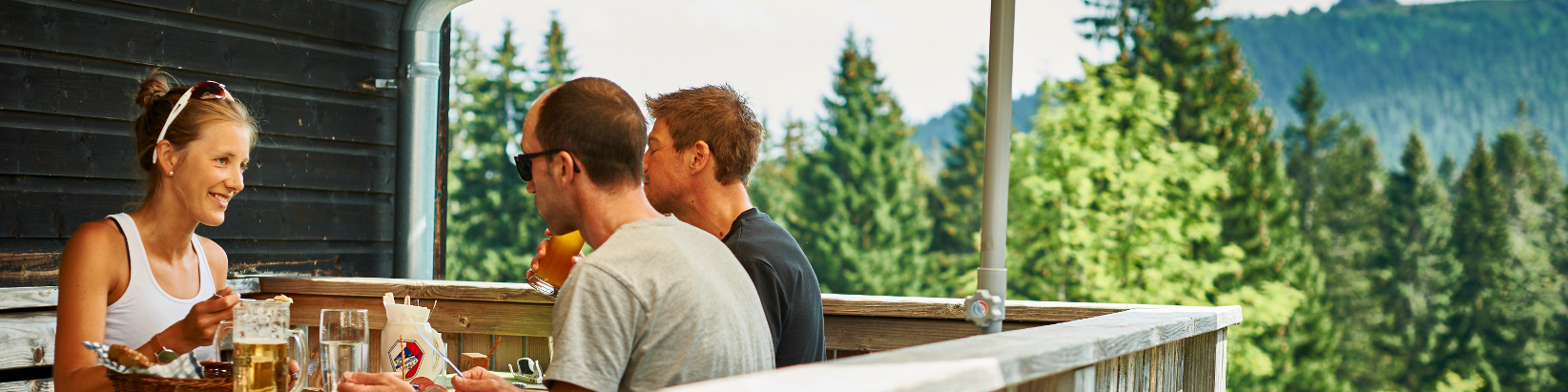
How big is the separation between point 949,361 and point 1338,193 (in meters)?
26.0

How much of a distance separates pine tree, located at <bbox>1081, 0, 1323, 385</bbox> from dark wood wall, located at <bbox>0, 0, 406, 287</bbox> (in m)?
17.5

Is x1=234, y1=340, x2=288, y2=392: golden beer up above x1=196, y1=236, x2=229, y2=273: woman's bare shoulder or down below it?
below

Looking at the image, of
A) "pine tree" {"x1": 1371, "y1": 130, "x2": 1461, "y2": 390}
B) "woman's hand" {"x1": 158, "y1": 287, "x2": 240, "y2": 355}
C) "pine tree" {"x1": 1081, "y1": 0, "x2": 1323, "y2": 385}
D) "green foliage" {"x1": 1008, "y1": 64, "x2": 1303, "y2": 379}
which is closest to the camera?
"woman's hand" {"x1": 158, "y1": 287, "x2": 240, "y2": 355}

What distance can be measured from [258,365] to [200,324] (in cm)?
30

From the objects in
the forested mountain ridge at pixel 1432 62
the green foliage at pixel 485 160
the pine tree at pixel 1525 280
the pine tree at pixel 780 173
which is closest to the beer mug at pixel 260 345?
the green foliage at pixel 485 160

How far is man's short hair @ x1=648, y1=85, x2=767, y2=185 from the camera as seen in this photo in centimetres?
225

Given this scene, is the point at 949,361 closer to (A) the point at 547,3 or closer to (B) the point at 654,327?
(B) the point at 654,327

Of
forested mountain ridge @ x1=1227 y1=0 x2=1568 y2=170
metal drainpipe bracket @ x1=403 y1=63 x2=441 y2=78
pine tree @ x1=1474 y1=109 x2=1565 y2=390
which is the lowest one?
pine tree @ x1=1474 y1=109 x2=1565 y2=390

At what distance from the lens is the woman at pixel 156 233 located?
1993mm

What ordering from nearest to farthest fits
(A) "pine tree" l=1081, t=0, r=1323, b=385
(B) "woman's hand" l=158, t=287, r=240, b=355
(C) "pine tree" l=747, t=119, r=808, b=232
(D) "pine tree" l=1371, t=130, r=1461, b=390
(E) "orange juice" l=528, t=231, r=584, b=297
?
(B) "woman's hand" l=158, t=287, r=240, b=355
(E) "orange juice" l=528, t=231, r=584, b=297
(A) "pine tree" l=1081, t=0, r=1323, b=385
(D) "pine tree" l=1371, t=130, r=1461, b=390
(C) "pine tree" l=747, t=119, r=808, b=232

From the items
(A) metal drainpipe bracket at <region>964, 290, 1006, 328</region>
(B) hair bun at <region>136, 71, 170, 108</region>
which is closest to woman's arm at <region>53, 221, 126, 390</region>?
(B) hair bun at <region>136, 71, 170, 108</region>

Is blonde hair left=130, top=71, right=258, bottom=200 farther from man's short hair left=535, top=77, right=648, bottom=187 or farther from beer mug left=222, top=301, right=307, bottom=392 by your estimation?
man's short hair left=535, top=77, right=648, bottom=187

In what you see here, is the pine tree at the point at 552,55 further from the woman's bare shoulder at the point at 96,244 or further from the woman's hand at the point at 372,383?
the woman's hand at the point at 372,383

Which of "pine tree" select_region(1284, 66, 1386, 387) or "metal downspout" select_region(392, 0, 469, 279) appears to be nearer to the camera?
"metal downspout" select_region(392, 0, 469, 279)
